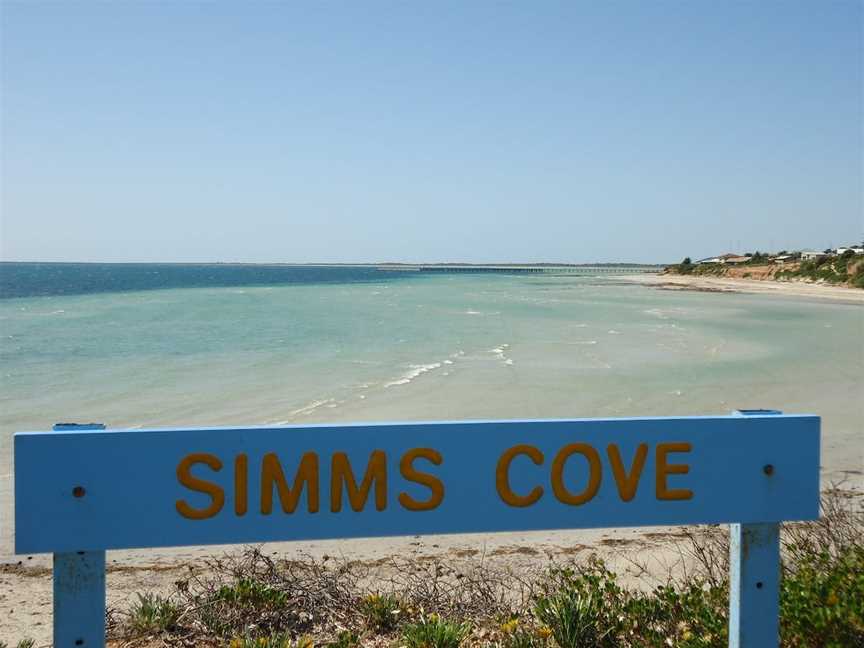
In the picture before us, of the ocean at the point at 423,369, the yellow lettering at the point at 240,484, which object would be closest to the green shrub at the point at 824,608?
the yellow lettering at the point at 240,484

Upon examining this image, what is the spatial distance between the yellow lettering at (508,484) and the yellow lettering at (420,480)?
0.60 ft

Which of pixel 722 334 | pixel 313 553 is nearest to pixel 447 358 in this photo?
pixel 722 334

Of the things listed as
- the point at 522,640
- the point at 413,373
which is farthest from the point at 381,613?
the point at 413,373

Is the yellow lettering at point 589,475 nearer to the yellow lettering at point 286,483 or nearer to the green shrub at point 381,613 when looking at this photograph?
the yellow lettering at point 286,483

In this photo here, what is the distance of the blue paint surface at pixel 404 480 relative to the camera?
7.21 feet

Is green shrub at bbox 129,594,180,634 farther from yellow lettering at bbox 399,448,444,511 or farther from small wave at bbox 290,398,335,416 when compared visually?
small wave at bbox 290,398,335,416

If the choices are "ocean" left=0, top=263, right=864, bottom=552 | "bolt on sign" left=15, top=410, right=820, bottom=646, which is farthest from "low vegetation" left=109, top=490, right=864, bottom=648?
"ocean" left=0, top=263, right=864, bottom=552

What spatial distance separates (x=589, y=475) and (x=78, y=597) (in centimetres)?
157

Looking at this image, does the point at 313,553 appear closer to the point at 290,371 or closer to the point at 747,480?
the point at 747,480

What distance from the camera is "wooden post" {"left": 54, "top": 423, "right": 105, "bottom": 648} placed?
221cm

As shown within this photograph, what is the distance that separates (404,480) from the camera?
2340 mm

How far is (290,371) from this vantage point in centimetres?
1916

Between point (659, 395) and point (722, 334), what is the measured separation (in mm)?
14229

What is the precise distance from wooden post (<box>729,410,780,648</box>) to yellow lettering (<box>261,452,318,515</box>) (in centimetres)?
138
